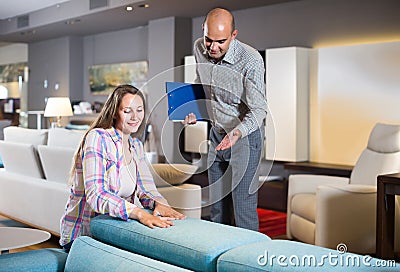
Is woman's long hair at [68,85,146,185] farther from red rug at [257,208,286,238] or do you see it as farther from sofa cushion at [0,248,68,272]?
red rug at [257,208,286,238]

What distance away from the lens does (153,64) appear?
808cm

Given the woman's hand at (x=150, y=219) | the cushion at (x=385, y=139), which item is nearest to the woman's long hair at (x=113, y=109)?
the woman's hand at (x=150, y=219)

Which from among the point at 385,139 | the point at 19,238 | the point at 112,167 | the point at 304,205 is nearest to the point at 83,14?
the point at 304,205

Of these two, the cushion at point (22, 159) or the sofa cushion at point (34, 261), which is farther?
the cushion at point (22, 159)

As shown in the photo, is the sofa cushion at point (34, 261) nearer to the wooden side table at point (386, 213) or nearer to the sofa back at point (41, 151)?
the wooden side table at point (386, 213)

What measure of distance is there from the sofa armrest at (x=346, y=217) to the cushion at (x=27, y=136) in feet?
7.80

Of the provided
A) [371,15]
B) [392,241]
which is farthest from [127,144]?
[371,15]

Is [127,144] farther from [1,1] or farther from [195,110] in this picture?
[1,1]

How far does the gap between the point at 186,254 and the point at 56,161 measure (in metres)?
3.25

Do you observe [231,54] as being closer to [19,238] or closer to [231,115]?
[231,115]

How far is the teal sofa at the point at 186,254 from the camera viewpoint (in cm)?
110

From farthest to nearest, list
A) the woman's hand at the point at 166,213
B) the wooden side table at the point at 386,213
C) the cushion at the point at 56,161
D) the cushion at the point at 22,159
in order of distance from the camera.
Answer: the cushion at the point at 22,159 → the cushion at the point at 56,161 → the wooden side table at the point at 386,213 → the woman's hand at the point at 166,213

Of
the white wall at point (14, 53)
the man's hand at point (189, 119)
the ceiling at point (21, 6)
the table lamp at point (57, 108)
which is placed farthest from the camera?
the white wall at point (14, 53)

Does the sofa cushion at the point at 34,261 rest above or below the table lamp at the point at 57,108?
below
